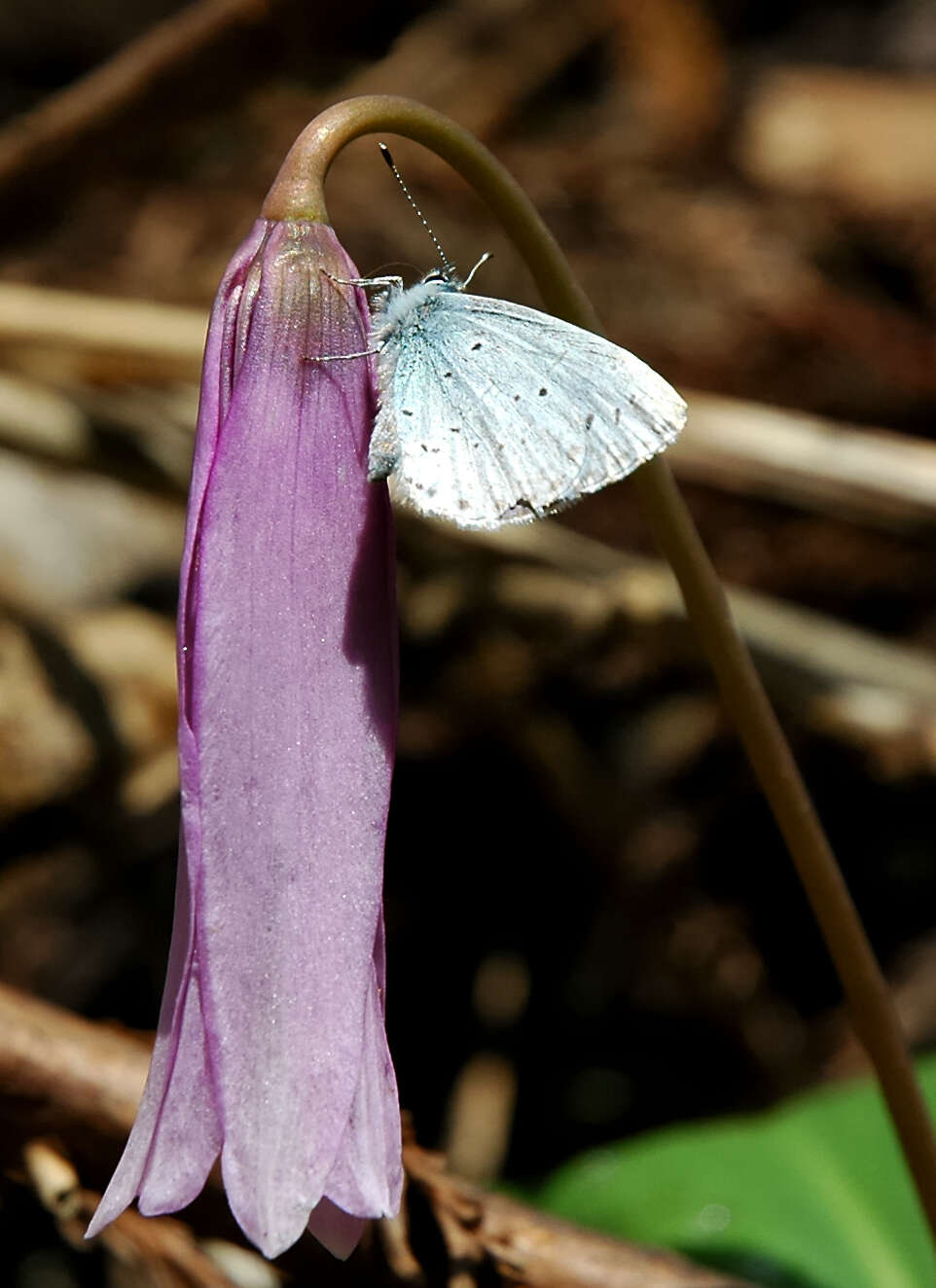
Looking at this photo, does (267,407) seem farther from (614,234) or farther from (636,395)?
(614,234)

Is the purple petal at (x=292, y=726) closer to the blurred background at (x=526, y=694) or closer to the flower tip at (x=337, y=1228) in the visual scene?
the flower tip at (x=337, y=1228)

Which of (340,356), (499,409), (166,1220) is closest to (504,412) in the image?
(499,409)

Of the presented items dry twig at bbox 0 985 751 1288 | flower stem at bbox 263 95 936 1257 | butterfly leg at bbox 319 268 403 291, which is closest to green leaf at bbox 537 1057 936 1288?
flower stem at bbox 263 95 936 1257

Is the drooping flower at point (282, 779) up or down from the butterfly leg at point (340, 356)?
down

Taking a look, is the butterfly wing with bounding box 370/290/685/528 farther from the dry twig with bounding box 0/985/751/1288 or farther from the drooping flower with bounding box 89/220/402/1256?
the dry twig with bounding box 0/985/751/1288

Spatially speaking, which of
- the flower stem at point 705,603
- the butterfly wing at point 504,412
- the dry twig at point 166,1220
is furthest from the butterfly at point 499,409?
the dry twig at point 166,1220

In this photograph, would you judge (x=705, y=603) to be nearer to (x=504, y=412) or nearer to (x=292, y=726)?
(x=504, y=412)
